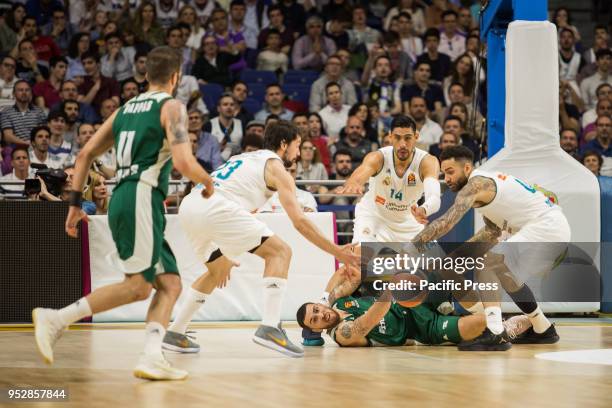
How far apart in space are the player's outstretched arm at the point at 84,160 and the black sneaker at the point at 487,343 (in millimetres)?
3346

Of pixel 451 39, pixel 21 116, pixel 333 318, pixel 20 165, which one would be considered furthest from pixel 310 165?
pixel 333 318

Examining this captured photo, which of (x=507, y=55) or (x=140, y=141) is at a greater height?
(x=507, y=55)

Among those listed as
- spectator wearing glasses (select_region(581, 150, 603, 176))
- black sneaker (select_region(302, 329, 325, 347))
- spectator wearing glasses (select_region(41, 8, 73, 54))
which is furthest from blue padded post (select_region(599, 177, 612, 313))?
spectator wearing glasses (select_region(41, 8, 73, 54))

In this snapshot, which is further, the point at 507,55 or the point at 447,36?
the point at 447,36

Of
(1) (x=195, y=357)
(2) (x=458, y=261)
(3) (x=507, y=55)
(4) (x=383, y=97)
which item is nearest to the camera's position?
(1) (x=195, y=357)

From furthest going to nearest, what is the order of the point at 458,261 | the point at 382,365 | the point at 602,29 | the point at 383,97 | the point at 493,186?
1. the point at 602,29
2. the point at 383,97
3. the point at 458,261
4. the point at 493,186
5. the point at 382,365

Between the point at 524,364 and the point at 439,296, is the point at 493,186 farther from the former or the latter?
the point at 524,364

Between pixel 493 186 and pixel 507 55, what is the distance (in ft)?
11.0

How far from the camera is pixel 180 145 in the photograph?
5.88 meters

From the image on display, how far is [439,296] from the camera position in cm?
858

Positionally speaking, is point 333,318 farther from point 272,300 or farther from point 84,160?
point 84,160

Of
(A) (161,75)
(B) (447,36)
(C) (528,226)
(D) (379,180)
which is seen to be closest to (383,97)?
(B) (447,36)

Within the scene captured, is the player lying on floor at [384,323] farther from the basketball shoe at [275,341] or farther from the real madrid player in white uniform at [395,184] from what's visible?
the real madrid player in white uniform at [395,184]

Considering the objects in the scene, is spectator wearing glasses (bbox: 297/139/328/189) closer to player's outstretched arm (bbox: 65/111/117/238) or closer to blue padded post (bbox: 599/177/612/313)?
blue padded post (bbox: 599/177/612/313)
